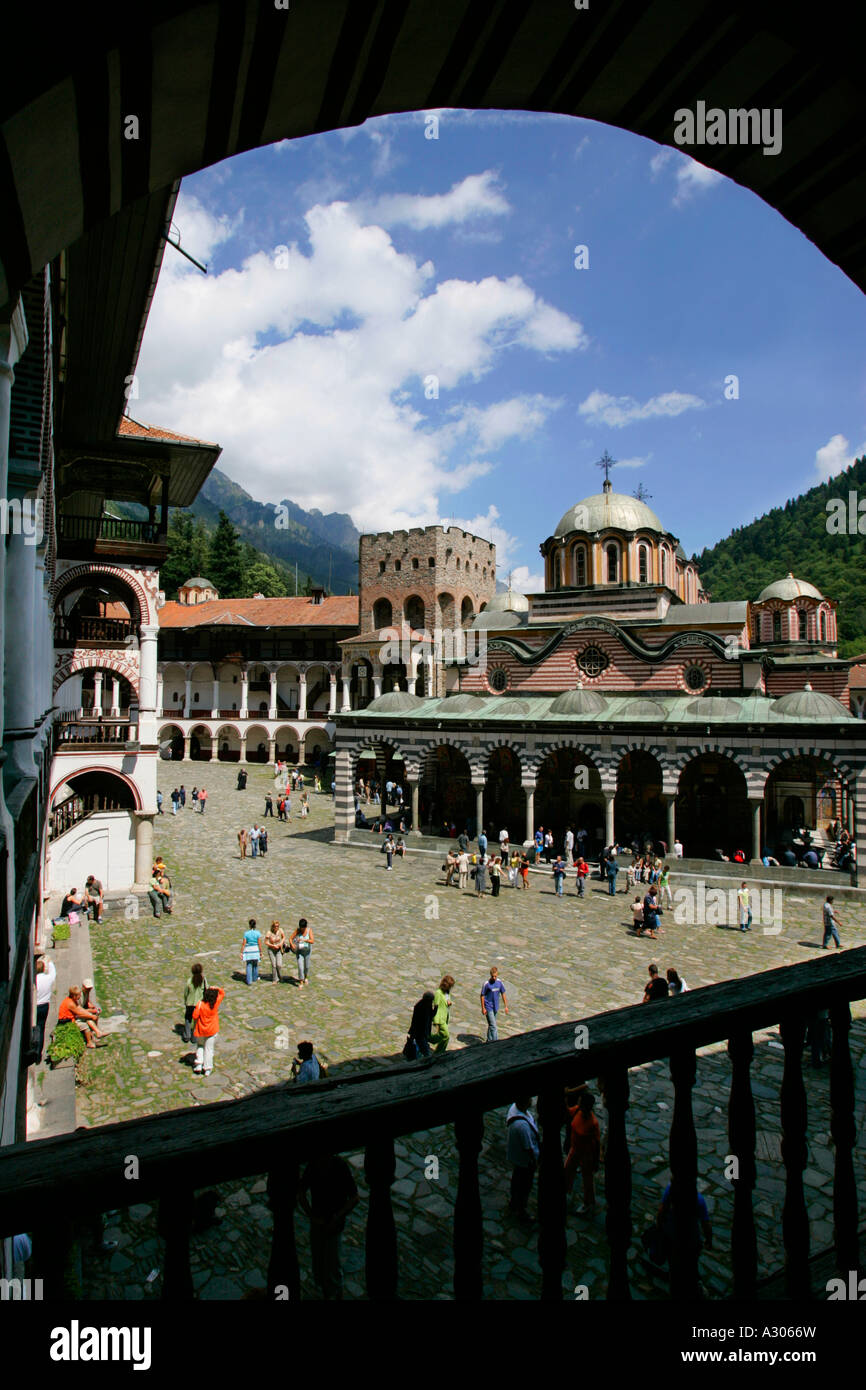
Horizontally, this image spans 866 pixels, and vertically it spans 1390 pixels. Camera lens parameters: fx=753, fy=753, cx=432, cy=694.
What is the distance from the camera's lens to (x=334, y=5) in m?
1.93

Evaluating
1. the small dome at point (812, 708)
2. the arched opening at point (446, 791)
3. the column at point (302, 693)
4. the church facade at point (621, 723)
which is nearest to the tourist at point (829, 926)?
the church facade at point (621, 723)

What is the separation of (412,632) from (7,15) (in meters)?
46.4

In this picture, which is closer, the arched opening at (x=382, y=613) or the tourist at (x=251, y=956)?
the tourist at (x=251, y=956)

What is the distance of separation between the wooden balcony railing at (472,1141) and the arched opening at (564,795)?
26573 millimetres

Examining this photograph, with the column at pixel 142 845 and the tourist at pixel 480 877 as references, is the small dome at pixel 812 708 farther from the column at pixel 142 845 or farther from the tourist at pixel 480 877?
the column at pixel 142 845

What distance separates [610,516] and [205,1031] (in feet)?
99.9

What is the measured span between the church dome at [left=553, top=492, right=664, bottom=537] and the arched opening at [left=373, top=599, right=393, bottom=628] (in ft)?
53.0

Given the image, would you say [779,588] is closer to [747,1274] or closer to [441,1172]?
[441,1172]

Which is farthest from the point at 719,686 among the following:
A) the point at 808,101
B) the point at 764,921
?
the point at 808,101

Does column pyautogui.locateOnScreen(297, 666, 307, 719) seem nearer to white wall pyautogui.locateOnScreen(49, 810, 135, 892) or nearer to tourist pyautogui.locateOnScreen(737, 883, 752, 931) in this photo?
white wall pyautogui.locateOnScreen(49, 810, 135, 892)

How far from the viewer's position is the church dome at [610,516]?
3506 cm

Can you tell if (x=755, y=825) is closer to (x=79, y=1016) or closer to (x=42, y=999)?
(x=79, y=1016)

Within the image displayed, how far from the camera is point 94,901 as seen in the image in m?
17.5

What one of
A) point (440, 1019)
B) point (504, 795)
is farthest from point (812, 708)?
point (440, 1019)
